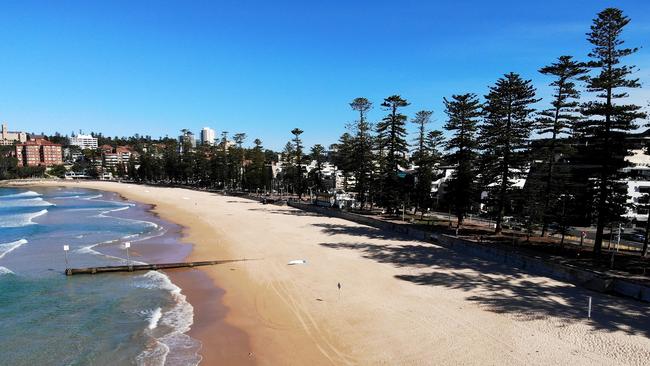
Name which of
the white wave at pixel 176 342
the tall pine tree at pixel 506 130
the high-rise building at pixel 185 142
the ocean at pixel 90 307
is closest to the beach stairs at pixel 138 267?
the ocean at pixel 90 307

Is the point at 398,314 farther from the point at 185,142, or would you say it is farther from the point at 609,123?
the point at 185,142

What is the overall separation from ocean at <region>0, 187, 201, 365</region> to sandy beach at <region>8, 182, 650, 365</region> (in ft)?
4.01

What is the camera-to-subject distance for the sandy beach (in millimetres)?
13086

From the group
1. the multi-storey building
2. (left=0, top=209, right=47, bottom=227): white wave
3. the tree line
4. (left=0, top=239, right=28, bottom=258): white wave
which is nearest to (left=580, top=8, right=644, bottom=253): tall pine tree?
the tree line

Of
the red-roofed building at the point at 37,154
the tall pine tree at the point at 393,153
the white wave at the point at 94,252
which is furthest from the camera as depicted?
the red-roofed building at the point at 37,154

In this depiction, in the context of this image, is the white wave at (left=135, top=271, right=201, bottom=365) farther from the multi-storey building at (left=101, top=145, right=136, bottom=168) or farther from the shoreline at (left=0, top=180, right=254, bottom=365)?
the multi-storey building at (left=101, top=145, right=136, bottom=168)

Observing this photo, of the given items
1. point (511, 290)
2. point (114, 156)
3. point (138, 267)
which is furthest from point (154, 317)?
point (114, 156)

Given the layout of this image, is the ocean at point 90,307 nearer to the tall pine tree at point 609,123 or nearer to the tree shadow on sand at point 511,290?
the tree shadow on sand at point 511,290

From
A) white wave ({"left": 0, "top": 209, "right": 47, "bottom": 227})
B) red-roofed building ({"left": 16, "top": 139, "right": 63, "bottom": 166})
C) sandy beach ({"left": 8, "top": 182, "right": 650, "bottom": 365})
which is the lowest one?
white wave ({"left": 0, "top": 209, "right": 47, "bottom": 227})

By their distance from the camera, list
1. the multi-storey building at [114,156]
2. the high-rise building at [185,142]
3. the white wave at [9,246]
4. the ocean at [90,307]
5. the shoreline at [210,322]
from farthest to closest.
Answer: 1. the multi-storey building at [114,156]
2. the high-rise building at [185,142]
3. the white wave at [9,246]
4. the ocean at [90,307]
5. the shoreline at [210,322]

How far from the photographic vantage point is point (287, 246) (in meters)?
30.7

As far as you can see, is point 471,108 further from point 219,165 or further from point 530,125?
point 219,165

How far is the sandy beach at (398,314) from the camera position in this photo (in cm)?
1309

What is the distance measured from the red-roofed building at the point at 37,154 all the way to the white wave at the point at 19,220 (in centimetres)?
15556
